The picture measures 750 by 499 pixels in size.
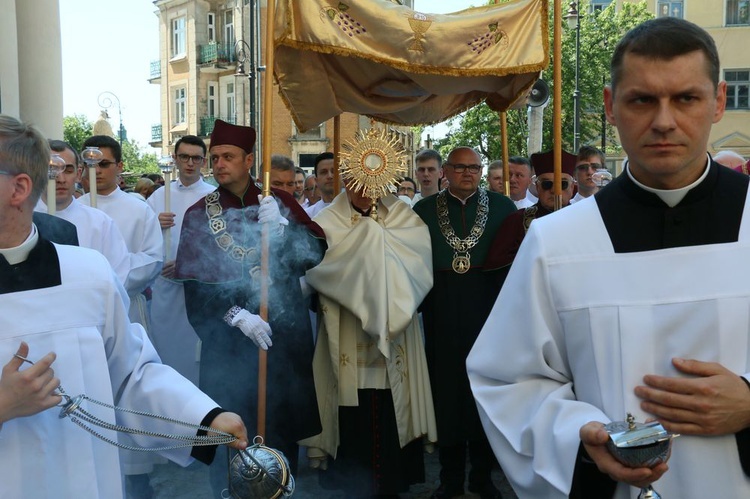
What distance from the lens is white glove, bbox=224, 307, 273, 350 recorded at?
4355 millimetres

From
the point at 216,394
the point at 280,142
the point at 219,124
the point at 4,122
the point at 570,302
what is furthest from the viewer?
the point at 280,142

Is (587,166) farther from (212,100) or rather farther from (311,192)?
(212,100)

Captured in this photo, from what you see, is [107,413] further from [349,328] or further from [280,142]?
[280,142]

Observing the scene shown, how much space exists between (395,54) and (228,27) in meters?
36.5

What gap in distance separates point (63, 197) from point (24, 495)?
134 inches

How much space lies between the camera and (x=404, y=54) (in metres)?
4.86

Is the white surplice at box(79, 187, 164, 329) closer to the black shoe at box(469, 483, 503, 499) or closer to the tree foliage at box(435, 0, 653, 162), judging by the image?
the black shoe at box(469, 483, 503, 499)

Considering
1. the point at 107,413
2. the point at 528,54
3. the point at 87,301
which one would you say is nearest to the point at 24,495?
the point at 107,413

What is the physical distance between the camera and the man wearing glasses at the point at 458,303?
5.19 metres

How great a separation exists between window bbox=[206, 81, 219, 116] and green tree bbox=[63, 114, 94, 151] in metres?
19.2

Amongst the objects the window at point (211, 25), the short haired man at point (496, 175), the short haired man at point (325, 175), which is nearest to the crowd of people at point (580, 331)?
the short haired man at point (325, 175)

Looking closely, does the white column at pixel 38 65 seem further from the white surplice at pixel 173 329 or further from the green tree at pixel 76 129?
the green tree at pixel 76 129

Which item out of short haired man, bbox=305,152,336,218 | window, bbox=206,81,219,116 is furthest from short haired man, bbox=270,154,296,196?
window, bbox=206,81,219,116

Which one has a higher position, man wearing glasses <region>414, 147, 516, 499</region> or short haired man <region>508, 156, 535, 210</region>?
short haired man <region>508, 156, 535, 210</region>
